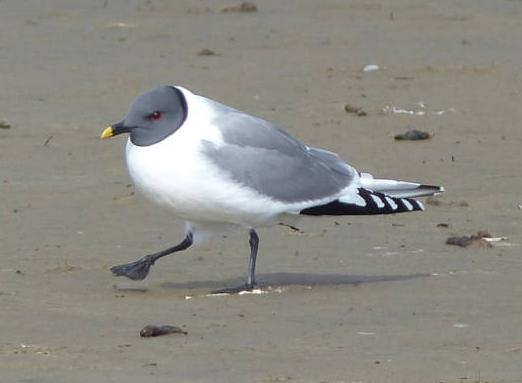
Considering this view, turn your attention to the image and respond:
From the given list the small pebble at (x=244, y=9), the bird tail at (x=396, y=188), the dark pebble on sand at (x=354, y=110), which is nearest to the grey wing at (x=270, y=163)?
the bird tail at (x=396, y=188)

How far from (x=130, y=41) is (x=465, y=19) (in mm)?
3273

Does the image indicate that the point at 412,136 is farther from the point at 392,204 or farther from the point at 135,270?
the point at 135,270

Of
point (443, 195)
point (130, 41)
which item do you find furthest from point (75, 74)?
point (443, 195)

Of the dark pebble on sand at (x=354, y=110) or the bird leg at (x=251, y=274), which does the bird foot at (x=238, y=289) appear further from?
the dark pebble on sand at (x=354, y=110)

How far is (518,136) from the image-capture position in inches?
454

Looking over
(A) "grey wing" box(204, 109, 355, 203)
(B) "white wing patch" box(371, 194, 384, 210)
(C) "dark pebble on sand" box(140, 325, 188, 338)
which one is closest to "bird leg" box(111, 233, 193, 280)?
(A) "grey wing" box(204, 109, 355, 203)

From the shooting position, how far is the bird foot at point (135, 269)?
783 cm

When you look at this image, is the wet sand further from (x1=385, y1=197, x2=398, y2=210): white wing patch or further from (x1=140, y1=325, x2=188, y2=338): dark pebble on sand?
(x1=385, y1=197, x2=398, y2=210): white wing patch

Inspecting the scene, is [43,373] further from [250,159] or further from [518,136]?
[518,136]

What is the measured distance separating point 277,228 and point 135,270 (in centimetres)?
140

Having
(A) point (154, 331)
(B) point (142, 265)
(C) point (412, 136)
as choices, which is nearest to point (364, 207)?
(B) point (142, 265)

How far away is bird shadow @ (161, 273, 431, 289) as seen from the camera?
7.85 m

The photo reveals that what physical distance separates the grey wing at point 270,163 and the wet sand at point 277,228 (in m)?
0.39

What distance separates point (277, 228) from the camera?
9086 mm
